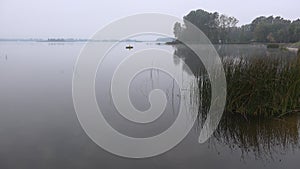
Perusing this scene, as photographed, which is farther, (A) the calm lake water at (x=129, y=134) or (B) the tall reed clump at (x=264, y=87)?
(B) the tall reed clump at (x=264, y=87)

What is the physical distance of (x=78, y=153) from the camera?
3.50 metres

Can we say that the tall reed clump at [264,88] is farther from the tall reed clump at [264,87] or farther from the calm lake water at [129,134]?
the calm lake water at [129,134]

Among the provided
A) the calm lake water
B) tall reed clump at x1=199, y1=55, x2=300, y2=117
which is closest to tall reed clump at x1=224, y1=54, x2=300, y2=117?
tall reed clump at x1=199, y1=55, x2=300, y2=117

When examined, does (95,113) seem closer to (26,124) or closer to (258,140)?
(26,124)

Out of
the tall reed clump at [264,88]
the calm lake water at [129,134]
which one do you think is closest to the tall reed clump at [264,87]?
the tall reed clump at [264,88]

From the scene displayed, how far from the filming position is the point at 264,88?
4.55 m

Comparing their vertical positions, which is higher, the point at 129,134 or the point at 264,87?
the point at 264,87

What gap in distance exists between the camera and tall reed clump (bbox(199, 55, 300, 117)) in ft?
14.9

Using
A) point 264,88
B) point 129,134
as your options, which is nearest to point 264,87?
point 264,88

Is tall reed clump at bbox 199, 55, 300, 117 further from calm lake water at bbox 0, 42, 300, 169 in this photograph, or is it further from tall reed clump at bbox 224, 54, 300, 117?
calm lake water at bbox 0, 42, 300, 169

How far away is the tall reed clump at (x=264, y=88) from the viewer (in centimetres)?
455

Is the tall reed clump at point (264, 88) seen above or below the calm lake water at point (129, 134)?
above

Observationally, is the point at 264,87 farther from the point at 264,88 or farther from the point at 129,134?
the point at 129,134

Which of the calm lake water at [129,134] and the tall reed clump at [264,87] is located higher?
the tall reed clump at [264,87]
